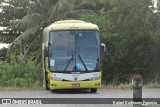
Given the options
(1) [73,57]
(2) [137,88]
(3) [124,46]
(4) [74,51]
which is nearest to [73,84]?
(1) [73,57]

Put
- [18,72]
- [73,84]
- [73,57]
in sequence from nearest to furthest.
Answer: [73,84] < [73,57] < [18,72]

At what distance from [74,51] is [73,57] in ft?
1.01

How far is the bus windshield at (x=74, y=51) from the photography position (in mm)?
22797

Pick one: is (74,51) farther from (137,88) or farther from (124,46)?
(124,46)

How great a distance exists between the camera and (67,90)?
25047mm

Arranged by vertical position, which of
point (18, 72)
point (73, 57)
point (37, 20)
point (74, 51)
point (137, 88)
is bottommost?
point (18, 72)

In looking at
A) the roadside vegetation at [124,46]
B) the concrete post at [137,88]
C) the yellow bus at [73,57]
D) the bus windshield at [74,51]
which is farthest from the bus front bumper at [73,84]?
the roadside vegetation at [124,46]

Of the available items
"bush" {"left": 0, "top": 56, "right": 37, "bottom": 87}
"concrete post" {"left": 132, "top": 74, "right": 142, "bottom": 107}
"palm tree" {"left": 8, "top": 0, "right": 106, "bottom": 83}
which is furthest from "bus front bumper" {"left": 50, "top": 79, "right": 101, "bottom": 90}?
"bush" {"left": 0, "top": 56, "right": 37, "bottom": 87}

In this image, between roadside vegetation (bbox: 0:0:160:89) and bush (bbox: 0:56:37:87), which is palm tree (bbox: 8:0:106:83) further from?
bush (bbox: 0:56:37:87)

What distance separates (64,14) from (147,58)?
864 centimetres

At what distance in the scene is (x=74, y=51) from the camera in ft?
75.6

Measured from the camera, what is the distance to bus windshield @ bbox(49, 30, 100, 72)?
22.8 metres

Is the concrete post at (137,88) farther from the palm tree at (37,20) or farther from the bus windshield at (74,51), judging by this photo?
the palm tree at (37,20)

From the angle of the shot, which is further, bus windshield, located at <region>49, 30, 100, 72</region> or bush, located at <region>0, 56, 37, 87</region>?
bush, located at <region>0, 56, 37, 87</region>
